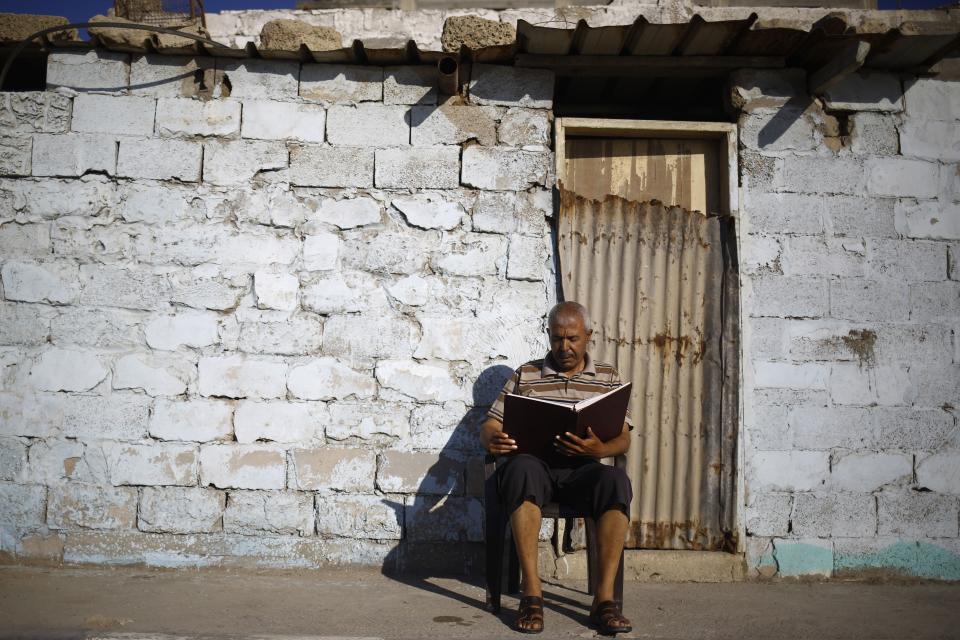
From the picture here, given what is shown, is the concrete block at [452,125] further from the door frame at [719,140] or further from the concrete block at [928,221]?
the concrete block at [928,221]

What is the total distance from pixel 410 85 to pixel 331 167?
27.9 inches

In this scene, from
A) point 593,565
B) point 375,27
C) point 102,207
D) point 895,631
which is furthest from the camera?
point 375,27

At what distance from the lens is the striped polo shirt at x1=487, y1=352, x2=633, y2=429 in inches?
152

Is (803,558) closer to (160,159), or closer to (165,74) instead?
(160,159)

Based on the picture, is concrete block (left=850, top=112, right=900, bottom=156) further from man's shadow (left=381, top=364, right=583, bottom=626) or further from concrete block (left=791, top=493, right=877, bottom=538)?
man's shadow (left=381, top=364, right=583, bottom=626)

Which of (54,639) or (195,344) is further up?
(195,344)

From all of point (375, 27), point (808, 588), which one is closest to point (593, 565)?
point (808, 588)

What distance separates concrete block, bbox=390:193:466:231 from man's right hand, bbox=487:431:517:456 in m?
1.42

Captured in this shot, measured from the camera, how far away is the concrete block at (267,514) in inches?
167

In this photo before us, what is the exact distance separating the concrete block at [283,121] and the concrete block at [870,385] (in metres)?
3.46

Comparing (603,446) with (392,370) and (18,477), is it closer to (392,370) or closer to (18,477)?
(392,370)

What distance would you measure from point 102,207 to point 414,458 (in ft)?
7.92

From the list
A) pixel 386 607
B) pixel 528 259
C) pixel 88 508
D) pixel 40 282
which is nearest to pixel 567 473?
pixel 386 607

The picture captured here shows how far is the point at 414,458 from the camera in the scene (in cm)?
A: 430
